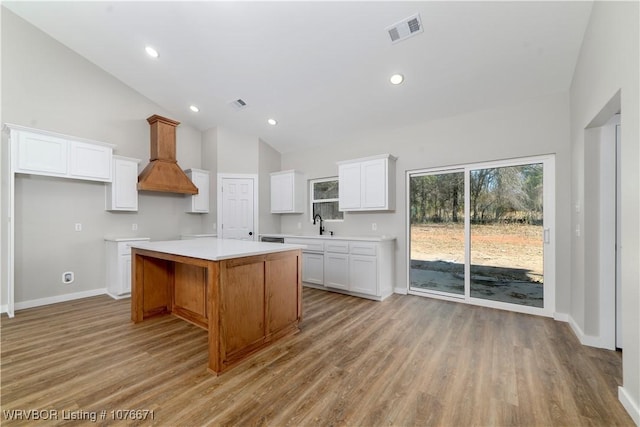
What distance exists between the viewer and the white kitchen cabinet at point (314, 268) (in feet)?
14.8

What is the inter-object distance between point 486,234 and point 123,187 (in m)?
5.59

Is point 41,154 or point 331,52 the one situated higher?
point 331,52

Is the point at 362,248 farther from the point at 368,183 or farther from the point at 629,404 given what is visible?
the point at 629,404

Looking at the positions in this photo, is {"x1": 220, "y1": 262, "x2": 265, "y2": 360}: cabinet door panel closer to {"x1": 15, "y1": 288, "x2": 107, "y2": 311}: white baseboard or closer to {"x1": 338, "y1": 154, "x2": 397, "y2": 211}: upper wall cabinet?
{"x1": 338, "y1": 154, "x2": 397, "y2": 211}: upper wall cabinet

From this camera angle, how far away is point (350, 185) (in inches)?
175

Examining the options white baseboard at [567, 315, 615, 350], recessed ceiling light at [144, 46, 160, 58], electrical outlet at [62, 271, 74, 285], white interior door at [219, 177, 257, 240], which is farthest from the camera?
white interior door at [219, 177, 257, 240]

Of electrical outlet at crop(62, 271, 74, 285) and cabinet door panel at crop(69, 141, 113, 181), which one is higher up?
cabinet door panel at crop(69, 141, 113, 181)

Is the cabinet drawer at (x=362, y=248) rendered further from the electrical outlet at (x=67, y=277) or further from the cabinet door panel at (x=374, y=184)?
the electrical outlet at (x=67, y=277)

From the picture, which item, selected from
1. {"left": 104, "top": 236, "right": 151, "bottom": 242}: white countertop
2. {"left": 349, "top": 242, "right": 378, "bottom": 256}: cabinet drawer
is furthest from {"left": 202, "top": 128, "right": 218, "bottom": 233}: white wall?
{"left": 349, "top": 242, "right": 378, "bottom": 256}: cabinet drawer

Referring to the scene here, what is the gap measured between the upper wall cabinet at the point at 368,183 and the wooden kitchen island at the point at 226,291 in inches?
71.4

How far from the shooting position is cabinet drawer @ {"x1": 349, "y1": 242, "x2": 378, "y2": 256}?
13.0 feet

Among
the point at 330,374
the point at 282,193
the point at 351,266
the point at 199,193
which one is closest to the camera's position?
the point at 330,374

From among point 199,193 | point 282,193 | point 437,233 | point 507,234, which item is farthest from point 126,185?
point 507,234

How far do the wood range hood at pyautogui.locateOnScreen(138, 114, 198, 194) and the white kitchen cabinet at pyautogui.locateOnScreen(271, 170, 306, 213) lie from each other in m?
1.59
